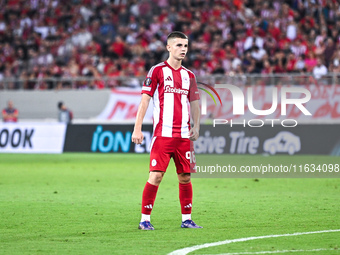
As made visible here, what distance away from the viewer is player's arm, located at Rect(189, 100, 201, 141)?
7.76 meters

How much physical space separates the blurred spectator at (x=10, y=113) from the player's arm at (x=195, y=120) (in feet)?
58.3

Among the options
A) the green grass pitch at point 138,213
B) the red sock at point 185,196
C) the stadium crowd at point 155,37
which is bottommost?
the green grass pitch at point 138,213

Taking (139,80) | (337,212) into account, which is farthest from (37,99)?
(337,212)

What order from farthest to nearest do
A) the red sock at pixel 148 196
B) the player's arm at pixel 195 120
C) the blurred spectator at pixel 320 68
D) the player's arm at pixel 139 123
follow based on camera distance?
the blurred spectator at pixel 320 68, the player's arm at pixel 195 120, the red sock at pixel 148 196, the player's arm at pixel 139 123

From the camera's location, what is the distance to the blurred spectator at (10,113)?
24641 mm

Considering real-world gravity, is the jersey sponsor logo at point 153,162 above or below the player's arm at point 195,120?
below

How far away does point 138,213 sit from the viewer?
9367 mm

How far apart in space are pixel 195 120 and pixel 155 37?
61.7 feet

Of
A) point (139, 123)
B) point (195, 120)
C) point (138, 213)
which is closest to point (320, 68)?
point (138, 213)

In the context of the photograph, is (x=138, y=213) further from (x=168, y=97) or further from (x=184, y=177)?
(x=168, y=97)

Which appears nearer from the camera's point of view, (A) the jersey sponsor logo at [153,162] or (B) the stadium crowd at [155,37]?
(A) the jersey sponsor logo at [153,162]

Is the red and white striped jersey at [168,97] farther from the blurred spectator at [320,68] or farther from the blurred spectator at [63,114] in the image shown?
the blurred spectator at [63,114]

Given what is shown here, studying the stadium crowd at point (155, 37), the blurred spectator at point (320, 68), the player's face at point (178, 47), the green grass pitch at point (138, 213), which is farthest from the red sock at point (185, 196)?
the blurred spectator at point (320, 68)

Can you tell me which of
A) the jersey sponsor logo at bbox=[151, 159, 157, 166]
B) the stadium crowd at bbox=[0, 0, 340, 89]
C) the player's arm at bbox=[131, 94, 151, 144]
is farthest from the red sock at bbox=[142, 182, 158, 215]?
the stadium crowd at bbox=[0, 0, 340, 89]
